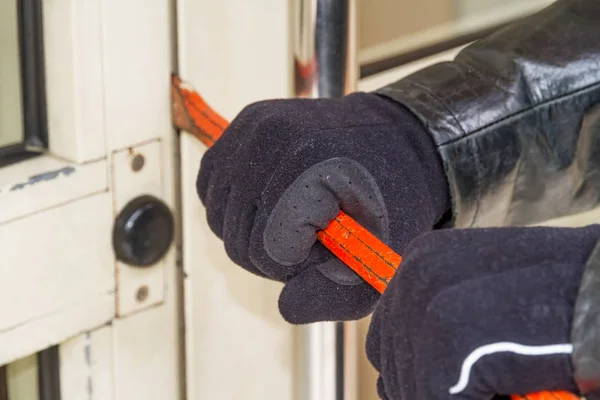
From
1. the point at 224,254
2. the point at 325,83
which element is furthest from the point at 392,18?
the point at 224,254

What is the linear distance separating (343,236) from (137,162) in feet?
0.91

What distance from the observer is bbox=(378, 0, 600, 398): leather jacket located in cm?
75

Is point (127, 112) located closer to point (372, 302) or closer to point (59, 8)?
point (59, 8)

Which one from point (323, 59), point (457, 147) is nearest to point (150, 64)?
point (323, 59)

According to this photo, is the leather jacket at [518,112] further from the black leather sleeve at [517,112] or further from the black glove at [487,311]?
the black glove at [487,311]

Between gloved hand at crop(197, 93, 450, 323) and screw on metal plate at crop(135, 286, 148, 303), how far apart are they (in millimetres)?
173

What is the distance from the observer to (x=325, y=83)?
81 cm

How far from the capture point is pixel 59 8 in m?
0.75

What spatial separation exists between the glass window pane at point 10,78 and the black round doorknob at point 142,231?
11 centimetres

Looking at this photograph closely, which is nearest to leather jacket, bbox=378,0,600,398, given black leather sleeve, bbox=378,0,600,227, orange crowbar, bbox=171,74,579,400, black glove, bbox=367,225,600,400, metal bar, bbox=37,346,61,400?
black leather sleeve, bbox=378,0,600,227

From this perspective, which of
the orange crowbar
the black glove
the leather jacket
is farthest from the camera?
the leather jacket

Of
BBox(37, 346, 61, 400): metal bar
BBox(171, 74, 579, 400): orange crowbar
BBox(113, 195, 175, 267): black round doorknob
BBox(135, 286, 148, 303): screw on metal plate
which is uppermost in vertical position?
BBox(171, 74, 579, 400): orange crowbar

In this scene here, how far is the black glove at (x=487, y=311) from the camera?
0.43 metres

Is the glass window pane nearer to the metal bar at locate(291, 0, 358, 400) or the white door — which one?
the white door
